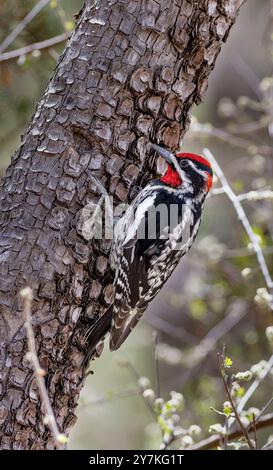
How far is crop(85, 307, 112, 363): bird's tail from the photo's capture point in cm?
381

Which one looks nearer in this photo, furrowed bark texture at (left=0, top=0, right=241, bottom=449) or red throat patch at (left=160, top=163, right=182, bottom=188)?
furrowed bark texture at (left=0, top=0, right=241, bottom=449)

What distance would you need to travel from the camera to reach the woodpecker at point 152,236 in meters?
4.02

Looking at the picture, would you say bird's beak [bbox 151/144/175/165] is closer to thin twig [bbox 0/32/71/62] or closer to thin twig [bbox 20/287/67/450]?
thin twig [bbox 20/287/67/450]

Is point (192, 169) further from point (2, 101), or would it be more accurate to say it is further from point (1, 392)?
point (2, 101)

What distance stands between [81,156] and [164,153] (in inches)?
19.9

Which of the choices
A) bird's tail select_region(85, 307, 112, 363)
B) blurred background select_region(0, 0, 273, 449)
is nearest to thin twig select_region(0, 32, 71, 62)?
blurred background select_region(0, 0, 273, 449)

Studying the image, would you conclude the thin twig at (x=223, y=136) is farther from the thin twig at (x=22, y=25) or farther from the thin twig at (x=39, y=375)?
the thin twig at (x=39, y=375)

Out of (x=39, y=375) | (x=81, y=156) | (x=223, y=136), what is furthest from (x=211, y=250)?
(x=39, y=375)

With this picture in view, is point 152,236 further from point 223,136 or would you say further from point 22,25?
point 223,136

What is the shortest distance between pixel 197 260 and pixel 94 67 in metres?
3.55

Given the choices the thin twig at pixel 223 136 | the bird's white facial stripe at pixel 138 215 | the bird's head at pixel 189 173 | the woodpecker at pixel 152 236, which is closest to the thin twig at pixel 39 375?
the woodpecker at pixel 152 236

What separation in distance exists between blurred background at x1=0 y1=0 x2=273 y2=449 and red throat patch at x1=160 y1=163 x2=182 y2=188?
4.04 ft

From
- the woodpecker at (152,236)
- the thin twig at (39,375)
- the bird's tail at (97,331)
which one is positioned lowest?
the thin twig at (39,375)

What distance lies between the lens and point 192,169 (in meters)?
4.53
